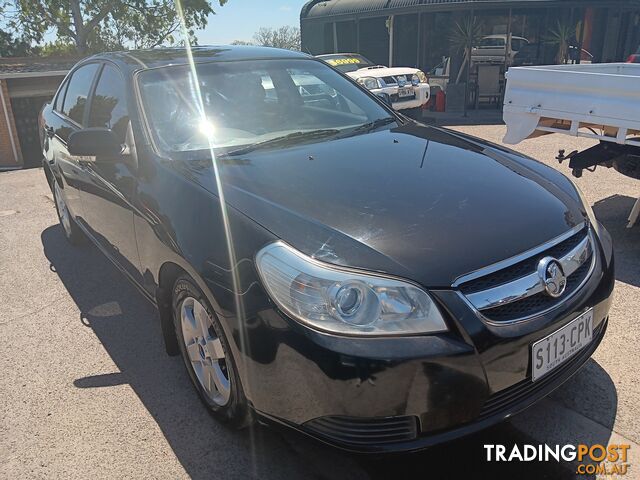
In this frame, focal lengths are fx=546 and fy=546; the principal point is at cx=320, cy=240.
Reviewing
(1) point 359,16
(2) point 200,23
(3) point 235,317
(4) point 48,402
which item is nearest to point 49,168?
(4) point 48,402

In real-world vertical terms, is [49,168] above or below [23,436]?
above

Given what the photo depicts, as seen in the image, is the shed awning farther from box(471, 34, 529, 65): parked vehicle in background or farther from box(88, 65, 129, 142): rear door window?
box(88, 65, 129, 142): rear door window

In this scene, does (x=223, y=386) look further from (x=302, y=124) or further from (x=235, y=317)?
(x=302, y=124)

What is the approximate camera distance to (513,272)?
1.98 metres

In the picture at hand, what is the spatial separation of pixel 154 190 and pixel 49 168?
298 cm

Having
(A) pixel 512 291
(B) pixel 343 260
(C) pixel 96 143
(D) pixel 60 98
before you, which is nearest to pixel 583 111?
(A) pixel 512 291

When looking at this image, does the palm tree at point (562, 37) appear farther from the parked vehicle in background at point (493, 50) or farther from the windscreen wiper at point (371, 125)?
the windscreen wiper at point (371, 125)

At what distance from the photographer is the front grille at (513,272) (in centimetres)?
189

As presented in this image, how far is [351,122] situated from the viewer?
11.0 ft

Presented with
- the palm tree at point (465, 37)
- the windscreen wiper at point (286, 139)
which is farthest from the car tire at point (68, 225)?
the palm tree at point (465, 37)

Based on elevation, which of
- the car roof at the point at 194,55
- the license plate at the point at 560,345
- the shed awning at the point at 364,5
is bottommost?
the license plate at the point at 560,345

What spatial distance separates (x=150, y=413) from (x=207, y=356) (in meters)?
0.51

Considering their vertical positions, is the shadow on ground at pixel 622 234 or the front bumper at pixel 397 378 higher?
the front bumper at pixel 397 378

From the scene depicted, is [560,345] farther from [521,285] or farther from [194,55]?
[194,55]
